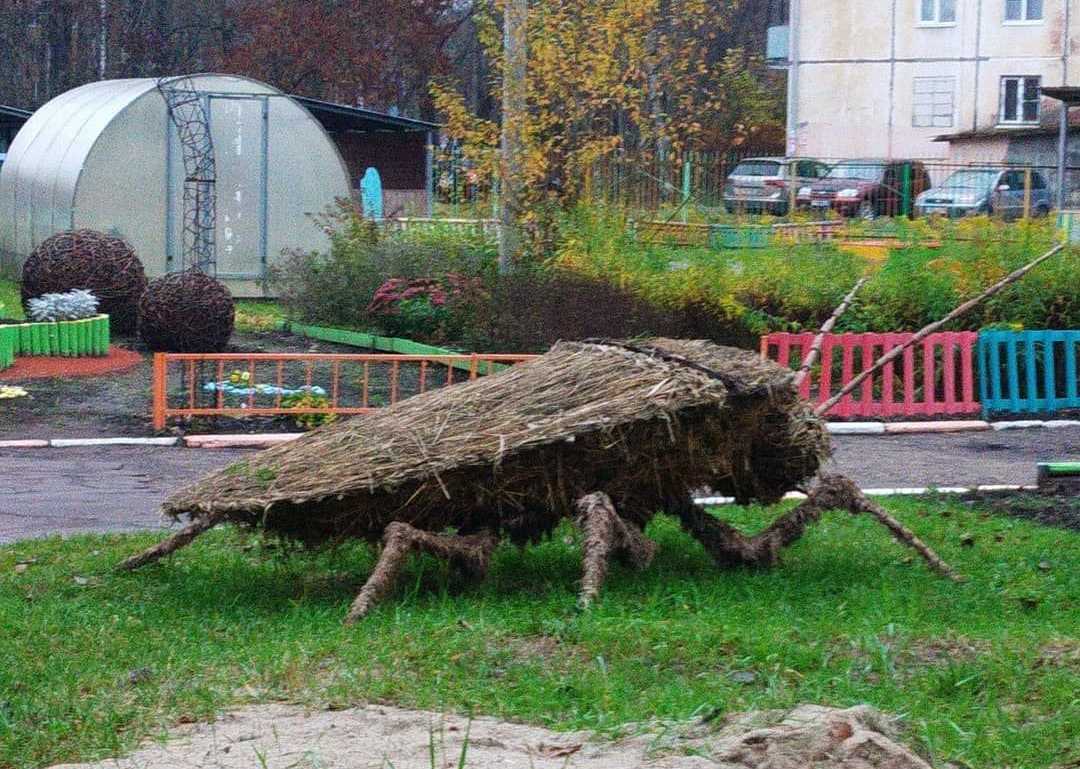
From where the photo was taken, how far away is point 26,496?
37.1 ft

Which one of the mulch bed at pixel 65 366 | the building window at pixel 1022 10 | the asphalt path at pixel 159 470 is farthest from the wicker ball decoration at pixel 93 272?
the building window at pixel 1022 10

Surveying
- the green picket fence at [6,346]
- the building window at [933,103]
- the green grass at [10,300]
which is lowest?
the green picket fence at [6,346]

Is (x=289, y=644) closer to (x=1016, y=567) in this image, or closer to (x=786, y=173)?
(x=1016, y=567)

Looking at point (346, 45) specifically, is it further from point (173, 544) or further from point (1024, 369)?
point (173, 544)

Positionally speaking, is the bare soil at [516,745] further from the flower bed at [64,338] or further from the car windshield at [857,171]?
the car windshield at [857,171]

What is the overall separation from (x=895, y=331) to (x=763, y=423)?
9.23 metres

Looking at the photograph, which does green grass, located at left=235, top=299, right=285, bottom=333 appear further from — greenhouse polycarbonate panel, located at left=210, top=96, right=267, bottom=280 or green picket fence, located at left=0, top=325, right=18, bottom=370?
green picket fence, located at left=0, top=325, right=18, bottom=370

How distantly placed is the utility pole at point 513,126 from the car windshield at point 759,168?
66.9ft

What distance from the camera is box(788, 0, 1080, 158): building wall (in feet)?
169

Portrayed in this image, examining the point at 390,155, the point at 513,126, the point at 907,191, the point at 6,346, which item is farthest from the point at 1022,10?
the point at 6,346

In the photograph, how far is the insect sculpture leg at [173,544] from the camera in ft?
25.0

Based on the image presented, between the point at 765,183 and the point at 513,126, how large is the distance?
55.8 ft

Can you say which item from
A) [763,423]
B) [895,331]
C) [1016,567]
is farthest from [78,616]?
[895,331]

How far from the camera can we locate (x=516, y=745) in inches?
190
